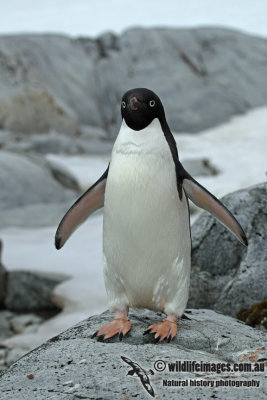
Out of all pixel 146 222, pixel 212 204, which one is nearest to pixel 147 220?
pixel 146 222

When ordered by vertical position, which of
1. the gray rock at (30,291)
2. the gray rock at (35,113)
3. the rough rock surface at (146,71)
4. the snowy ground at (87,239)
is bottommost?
the gray rock at (30,291)

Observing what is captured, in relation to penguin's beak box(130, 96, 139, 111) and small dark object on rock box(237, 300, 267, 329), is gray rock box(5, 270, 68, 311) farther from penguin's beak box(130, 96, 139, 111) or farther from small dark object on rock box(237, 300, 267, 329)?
penguin's beak box(130, 96, 139, 111)

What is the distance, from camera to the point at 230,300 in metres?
3.71

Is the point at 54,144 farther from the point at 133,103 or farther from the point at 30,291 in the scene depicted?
the point at 133,103

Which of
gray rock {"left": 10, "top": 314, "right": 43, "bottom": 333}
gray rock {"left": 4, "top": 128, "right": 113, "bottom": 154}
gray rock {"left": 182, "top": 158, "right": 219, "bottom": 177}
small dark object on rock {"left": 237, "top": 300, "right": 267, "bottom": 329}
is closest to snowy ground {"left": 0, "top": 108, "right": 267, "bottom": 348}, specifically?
gray rock {"left": 182, "top": 158, "right": 219, "bottom": 177}

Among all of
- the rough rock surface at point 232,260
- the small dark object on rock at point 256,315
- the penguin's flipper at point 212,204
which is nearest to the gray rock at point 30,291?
the rough rock surface at point 232,260

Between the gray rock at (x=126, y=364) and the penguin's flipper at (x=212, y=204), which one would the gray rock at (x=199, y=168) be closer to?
the penguin's flipper at (x=212, y=204)

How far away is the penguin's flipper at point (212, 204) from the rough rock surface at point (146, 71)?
1356 centimetres

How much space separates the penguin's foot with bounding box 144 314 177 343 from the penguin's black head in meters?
0.91

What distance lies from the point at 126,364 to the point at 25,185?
8.23m

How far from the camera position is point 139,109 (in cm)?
268

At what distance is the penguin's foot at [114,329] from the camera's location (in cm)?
265

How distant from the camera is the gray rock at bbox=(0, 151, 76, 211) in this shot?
1000 centimetres

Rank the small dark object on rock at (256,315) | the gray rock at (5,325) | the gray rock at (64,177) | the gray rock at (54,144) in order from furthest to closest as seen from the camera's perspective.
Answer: the gray rock at (54,144) → the gray rock at (64,177) → the gray rock at (5,325) → the small dark object on rock at (256,315)
